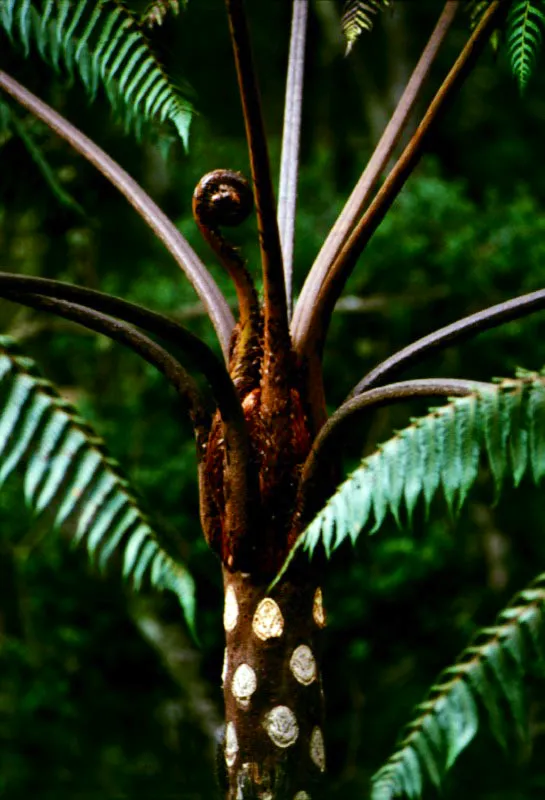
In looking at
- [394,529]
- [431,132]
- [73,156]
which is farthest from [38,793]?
[431,132]

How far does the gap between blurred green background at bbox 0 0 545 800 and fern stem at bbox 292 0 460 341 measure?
1.68m

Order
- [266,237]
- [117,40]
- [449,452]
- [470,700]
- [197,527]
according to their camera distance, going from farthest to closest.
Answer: [197,527] < [117,40] < [266,237] < [449,452] < [470,700]

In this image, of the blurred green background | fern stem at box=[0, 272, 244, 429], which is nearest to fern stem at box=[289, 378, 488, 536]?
fern stem at box=[0, 272, 244, 429]

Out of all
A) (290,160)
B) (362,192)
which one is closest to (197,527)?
(290,160)

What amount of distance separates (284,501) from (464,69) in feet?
2.23

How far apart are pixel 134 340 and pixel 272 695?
55 cm

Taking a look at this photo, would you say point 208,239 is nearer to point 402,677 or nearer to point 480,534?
point 402,677

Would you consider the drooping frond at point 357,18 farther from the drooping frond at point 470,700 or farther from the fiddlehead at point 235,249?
the drooping frond at point 470,700

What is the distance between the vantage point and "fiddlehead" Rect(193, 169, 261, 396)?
61.6 inches

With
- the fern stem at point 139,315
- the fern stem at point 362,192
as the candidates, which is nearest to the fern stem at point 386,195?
the fern stem at point 362,192

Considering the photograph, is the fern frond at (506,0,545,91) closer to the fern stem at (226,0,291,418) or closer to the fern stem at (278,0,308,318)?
the fern stem at (278,0,308,318)

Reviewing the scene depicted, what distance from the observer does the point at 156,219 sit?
5.71ft

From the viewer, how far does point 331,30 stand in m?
6.05

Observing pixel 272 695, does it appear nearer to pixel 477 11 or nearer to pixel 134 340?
pixel 134 340
